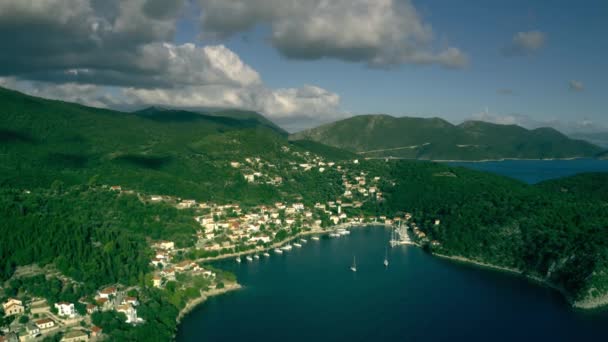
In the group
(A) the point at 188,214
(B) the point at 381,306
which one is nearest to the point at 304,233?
(A) the point at 188,214

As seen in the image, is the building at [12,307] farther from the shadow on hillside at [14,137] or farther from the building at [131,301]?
the shadow on hillside at [14,137]

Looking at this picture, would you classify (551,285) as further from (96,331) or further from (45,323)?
(45,323)

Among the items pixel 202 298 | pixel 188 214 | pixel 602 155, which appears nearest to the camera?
pixel 202 298

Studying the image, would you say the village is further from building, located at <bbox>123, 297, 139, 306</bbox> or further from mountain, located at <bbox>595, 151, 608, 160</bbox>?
mountain, located at <bbox>595, 151, 608, 160</bbox>

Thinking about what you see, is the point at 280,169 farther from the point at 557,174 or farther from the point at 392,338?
the point at 557,174

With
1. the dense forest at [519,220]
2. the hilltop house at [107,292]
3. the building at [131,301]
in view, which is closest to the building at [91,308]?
the hilltop house at [107,292]

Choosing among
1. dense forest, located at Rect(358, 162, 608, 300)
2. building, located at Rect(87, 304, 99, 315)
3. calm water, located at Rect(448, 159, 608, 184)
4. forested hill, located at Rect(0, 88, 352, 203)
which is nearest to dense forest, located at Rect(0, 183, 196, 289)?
building, located at Rect(87, 304, 99, 315)

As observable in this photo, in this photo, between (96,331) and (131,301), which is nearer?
(96,331)
